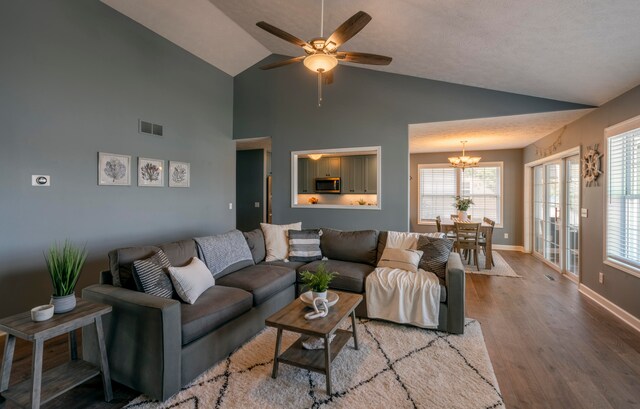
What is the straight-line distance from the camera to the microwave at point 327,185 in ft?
24.3

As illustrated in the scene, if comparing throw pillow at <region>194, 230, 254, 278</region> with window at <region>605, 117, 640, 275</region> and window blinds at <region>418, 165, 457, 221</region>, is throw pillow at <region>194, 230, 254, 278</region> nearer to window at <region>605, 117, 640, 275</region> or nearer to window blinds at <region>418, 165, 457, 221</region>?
window at <region>605, 117, 640, 275</region>

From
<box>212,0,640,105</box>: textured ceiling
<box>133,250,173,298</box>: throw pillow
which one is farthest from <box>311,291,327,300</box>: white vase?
<box>212,0,640,105</box>: textured ceiling

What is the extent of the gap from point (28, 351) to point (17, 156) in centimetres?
192

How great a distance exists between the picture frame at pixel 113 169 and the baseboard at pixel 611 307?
6175mm

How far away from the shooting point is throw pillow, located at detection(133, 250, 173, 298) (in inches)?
87.9

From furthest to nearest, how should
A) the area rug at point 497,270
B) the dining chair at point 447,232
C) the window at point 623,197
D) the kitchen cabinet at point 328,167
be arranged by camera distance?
the kitchen cabinet at point 328,167 < the dining chair at point 447,232 < the area rug at point 497,270 < the window at point 623,197

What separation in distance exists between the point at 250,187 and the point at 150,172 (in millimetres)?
3141

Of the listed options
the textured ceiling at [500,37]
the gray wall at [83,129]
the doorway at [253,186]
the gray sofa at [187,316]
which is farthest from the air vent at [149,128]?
the doorway at [253,186]

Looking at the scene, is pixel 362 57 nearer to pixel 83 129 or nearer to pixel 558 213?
pixel 83 129

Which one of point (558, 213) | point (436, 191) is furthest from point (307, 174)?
point (558, 213)

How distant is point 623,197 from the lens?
3.37m

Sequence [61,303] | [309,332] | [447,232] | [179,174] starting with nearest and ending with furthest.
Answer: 1. [61,303]
2. [309,332]
3. [179,174]
4. [447,232]

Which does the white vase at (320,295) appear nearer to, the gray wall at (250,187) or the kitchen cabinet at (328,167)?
the gray wall at (250,187)

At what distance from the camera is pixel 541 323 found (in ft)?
10.4
